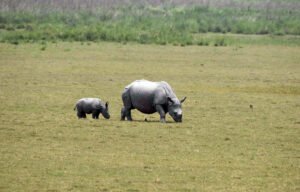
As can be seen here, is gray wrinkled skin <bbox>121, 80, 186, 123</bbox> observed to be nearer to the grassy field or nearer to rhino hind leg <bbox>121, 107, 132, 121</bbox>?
rhino hind leg <bbox>121, 107, 132, 121</bbox>

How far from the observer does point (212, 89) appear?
22.1 metres

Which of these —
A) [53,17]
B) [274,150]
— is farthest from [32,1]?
[274,150]

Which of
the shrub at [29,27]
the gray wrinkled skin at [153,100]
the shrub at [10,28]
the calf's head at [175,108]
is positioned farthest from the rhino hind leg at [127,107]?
the shrub at [10,28]

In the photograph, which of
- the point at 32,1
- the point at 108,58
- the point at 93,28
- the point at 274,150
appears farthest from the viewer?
the point at 32,1

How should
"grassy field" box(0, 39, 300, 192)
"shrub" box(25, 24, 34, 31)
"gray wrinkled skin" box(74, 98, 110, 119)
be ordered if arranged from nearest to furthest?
1. "grassy field" box(0, 39, 300, 192)
2. "gray wrinkled skin" box(74, 98, 110, 119)
3. "shrub" box(25, 24, 34, 31)

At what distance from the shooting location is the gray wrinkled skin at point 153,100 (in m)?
15.2

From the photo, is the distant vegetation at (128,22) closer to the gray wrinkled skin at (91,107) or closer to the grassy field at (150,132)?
the grassy field at (150,132)

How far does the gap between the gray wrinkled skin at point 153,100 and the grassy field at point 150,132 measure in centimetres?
33

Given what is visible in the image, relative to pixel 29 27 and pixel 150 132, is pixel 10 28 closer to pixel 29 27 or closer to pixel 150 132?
pixel 29 27

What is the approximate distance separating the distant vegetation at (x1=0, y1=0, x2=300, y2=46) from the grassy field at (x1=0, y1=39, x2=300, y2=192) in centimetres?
946

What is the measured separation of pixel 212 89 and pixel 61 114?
6.94 meters

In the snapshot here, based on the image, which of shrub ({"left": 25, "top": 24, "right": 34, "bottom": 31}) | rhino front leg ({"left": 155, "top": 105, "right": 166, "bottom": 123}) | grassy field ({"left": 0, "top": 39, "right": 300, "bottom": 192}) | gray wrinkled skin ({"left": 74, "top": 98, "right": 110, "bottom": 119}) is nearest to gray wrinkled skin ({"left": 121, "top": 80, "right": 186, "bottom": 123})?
rhino front leg ({"left": 155, "top": 105, "right": 166, "bottom": 123})

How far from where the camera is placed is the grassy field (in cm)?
1044

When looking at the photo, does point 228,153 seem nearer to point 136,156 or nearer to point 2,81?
point 136,156
